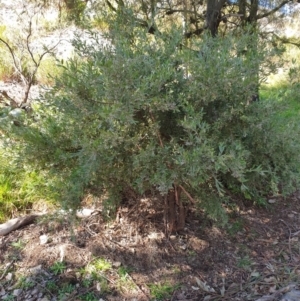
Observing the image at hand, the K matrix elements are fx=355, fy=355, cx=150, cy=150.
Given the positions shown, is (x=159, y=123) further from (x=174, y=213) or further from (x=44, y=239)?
(x=44, y=239)

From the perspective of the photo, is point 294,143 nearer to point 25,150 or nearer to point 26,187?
point 25,150

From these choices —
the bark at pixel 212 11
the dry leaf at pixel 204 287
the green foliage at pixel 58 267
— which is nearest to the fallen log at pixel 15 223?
the green foliage at pixel 58 267

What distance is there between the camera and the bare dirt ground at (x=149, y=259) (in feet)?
6.15

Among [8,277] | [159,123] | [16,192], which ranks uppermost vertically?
[159,123]

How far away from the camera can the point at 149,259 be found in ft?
6.70

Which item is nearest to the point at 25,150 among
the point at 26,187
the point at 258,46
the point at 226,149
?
the point at 26,187

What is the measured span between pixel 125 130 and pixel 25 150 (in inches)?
25.4

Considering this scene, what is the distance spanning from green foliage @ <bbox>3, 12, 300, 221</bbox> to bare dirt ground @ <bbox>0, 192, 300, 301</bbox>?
37 centimetres

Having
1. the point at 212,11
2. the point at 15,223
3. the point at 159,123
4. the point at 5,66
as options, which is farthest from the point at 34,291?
the point at 5,66

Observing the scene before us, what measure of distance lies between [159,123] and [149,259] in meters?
0.84

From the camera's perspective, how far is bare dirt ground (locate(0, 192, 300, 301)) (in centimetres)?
187

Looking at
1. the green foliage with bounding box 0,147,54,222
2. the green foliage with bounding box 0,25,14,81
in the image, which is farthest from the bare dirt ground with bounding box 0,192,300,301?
the green foliage with bounding box 0,25,14,81

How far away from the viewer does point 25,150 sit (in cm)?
187

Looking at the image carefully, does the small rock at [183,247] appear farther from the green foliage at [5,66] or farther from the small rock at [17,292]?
the green foliage at [5,66]
